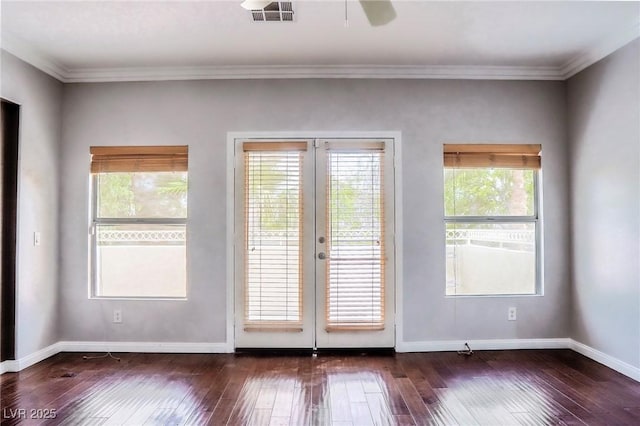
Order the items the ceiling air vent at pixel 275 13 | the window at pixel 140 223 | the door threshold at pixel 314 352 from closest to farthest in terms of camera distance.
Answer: the ceiling air vent at pixel 275 13 → the door threshold at pixel 314 352 → the window at pixel 140 223

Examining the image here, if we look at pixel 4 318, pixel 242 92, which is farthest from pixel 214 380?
pixel 242 92

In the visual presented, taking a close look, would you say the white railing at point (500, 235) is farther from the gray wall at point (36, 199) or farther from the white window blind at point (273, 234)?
the gray wall at point (36, 199)

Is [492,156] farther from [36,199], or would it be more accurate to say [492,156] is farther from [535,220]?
[36,199]

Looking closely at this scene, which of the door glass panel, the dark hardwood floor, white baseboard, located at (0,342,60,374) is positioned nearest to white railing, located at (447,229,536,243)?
the dark hardwood floor

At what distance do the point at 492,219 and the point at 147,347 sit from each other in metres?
3.52

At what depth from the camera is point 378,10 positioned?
1.84 meters

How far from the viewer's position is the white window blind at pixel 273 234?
3.52 meters

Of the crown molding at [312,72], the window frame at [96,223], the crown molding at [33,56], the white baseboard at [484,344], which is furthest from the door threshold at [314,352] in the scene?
the crown molding at [33,56]

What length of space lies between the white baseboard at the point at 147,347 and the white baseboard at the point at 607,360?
3.24m

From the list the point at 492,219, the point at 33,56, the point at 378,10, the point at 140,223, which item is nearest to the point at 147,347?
the point at 140,223

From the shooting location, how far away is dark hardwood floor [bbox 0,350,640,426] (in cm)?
239

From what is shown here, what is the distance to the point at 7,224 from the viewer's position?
3.12m

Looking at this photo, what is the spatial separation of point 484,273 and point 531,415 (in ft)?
4.73

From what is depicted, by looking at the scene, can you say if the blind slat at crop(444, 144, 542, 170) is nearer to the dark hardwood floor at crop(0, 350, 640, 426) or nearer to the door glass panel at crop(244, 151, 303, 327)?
the door glass panel at crop(244, 151, 303, 327)
